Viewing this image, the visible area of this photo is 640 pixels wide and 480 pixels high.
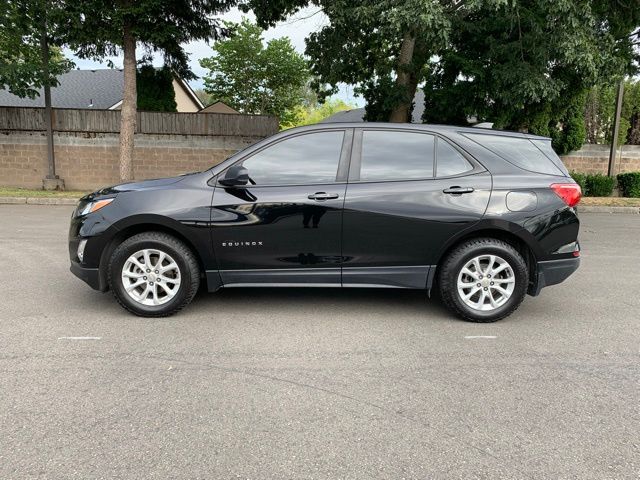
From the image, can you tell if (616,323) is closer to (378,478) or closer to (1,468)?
(378,478)

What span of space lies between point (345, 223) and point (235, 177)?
104 centimetres

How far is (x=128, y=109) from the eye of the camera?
571 inches

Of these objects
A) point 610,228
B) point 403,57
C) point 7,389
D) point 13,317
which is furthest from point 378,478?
point 403,57

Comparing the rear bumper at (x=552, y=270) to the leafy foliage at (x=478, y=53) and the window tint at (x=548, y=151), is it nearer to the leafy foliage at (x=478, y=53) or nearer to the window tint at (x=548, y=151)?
the window tint at (x=548, y=151)

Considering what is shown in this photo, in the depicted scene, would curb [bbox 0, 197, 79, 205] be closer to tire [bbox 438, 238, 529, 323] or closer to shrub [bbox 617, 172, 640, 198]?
tire [bbox 438, 238, 529, 323]

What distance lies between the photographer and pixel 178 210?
434cm

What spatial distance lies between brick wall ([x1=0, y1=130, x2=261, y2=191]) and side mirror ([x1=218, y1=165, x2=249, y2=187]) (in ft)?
40.1

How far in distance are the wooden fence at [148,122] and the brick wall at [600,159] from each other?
1027 centimetres

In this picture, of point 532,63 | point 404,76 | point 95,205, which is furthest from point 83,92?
point 95,205

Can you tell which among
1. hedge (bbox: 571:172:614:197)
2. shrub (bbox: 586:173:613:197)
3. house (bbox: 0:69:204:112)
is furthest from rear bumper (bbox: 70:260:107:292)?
house (bbox: 0:69:204:112)

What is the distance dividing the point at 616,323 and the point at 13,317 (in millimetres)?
5520

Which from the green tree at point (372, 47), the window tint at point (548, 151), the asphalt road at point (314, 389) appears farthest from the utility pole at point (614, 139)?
the window tint at point (548, 151)

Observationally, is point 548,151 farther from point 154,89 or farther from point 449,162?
point 154,89

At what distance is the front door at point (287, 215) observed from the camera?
436cm
